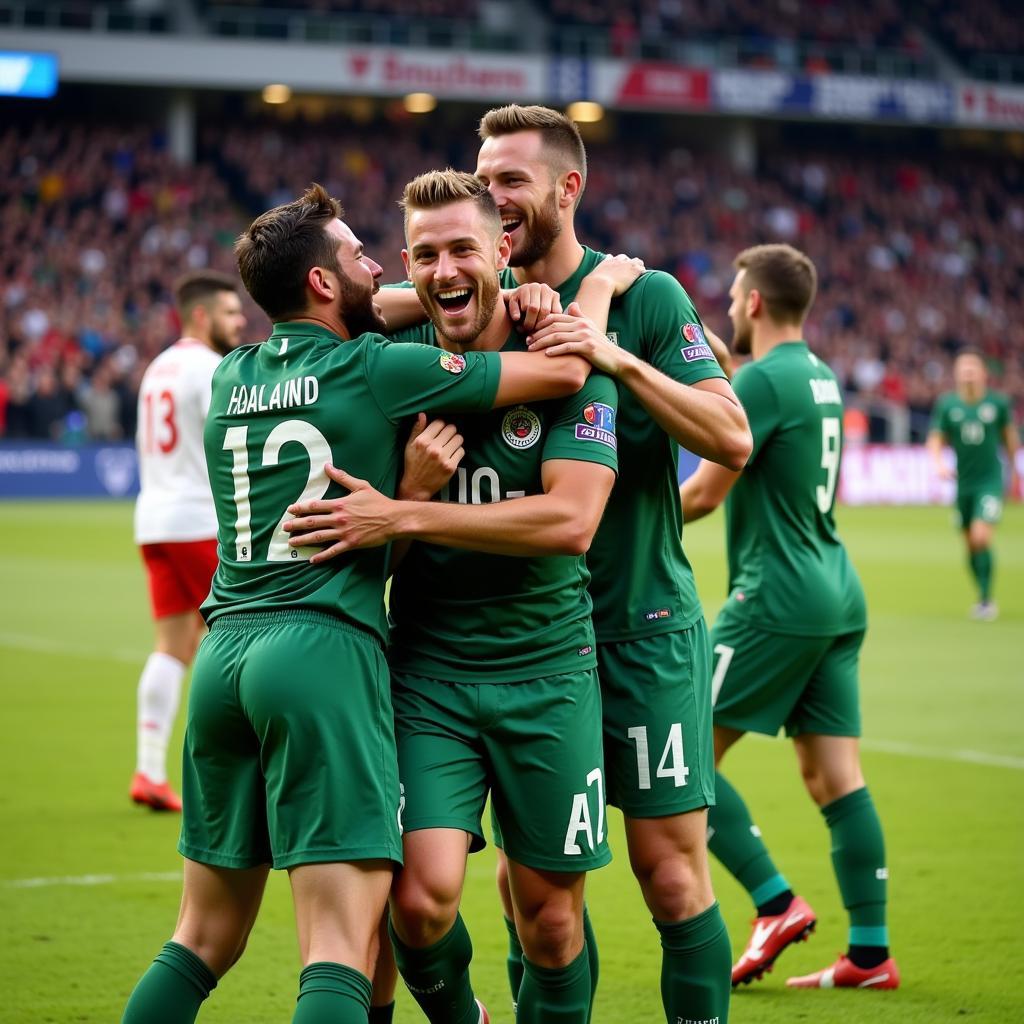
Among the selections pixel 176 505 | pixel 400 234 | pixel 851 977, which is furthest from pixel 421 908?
pixel 400 234

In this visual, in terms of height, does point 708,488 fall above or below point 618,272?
below

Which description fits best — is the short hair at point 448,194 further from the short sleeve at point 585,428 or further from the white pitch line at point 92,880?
the white pitch line at point 92,880

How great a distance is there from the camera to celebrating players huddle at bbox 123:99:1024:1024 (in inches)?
145

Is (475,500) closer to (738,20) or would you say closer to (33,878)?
(33,878)

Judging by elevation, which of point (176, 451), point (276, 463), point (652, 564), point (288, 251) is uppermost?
point (288, 251)

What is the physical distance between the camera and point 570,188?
451cm

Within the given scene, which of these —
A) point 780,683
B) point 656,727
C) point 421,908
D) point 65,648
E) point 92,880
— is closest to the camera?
point 421,908

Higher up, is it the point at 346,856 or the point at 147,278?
the point at 147,278

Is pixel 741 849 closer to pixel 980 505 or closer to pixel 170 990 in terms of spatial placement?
pixel 170 990

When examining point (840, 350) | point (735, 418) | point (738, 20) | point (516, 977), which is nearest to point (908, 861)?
point (516, 977)

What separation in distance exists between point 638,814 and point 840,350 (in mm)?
34350

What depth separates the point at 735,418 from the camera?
169 inches

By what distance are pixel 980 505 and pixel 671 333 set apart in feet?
39.6

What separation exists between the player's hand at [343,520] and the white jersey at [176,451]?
448cm
